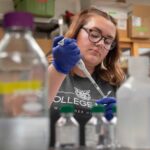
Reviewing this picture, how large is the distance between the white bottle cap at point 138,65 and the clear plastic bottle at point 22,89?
18 cm

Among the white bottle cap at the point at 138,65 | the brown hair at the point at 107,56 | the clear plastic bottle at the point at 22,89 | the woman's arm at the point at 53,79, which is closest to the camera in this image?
the clear plastic bottle at the point at 22,89

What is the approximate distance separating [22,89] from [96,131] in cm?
21

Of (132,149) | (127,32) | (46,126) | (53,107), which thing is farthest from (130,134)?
(127,32)

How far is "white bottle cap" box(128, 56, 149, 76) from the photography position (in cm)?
62

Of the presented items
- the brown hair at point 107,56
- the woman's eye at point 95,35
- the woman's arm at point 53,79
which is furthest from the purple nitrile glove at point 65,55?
the brown hair at point 107,56

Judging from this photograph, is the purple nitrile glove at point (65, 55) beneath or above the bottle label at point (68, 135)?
above

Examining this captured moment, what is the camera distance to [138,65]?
63cm

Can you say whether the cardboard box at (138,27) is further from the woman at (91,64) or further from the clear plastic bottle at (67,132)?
the clear plastic bottle at (67,132)

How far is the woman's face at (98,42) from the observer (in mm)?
1523

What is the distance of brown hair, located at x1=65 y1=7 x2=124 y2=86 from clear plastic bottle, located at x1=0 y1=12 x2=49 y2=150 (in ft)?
3.50

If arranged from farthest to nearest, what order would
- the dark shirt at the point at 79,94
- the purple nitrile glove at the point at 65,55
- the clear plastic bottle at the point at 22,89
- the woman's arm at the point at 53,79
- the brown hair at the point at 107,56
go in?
the brown hair at the point at 107,56
the dark shirt at the point at 79,94
the woman's arm at the point at 53,79
the purple nitrile glove at the point at 65,55
the clear plastic bottle at the point at 22,89

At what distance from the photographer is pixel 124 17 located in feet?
10.3

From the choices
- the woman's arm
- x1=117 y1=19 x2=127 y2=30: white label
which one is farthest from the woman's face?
x1=117 y1=19 x2=127 y2=30: white label

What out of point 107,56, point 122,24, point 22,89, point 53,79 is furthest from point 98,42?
point 122,24
